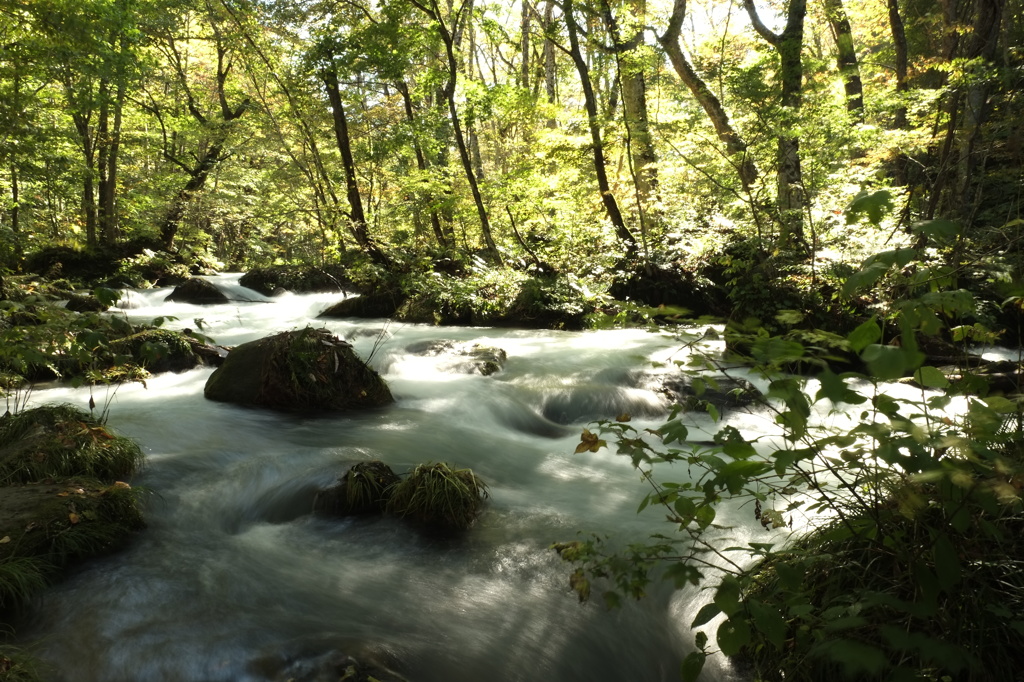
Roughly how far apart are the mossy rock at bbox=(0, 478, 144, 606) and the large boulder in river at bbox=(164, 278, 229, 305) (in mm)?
12457

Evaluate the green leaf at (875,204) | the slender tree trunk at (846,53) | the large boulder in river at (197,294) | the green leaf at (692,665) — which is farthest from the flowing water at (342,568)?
the large boulder in river at (197,294)

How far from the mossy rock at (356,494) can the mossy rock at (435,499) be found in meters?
0.11

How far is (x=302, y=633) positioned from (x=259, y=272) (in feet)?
52.3

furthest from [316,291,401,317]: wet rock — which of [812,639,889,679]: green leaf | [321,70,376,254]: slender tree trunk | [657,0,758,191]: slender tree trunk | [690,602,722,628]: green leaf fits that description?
[812,639,889,679]: green leaf

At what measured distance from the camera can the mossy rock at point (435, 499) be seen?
4.16 m

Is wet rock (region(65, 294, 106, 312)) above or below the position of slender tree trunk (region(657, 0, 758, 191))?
below

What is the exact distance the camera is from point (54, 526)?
3.44 meters

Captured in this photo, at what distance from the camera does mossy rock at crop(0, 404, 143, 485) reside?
416 cm

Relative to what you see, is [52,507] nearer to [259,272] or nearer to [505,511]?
[505,511]

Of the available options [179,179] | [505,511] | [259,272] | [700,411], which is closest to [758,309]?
[700,411]

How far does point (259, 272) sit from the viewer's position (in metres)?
17.3

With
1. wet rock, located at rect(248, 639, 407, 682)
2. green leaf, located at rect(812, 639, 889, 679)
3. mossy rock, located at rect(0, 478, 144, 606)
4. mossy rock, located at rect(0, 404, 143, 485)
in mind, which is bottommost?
wet rock, located at rect(248, 639, 407, 682)

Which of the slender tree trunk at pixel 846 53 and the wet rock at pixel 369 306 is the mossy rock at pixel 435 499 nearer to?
the slender tree trunk at pixel 846 53

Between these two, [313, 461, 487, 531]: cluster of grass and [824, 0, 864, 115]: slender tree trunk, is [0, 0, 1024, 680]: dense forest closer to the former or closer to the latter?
[824, 0, 864, 115]: slender tree trunk
